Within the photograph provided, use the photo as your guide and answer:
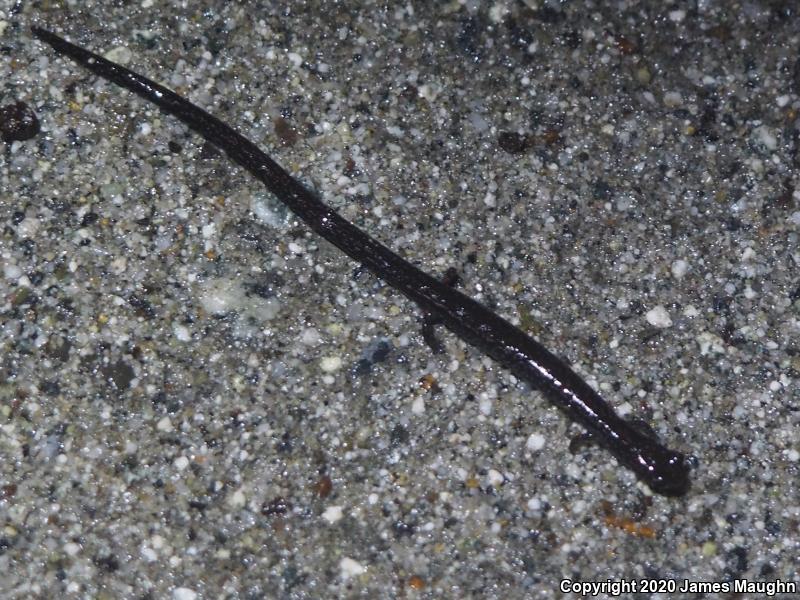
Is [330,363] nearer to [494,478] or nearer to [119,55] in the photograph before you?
[494,478]

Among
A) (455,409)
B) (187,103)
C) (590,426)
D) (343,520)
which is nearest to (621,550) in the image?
(590,426)

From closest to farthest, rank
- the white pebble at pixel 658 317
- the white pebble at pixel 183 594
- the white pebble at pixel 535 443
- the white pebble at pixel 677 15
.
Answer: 1. the white pebble at pixel 183 594
2. the white pebble at pixel 535 443
3. the white pebble at pixel 658 317
4. the white pebble at pixel 677 15

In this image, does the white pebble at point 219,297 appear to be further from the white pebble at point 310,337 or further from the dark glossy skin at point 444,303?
the dark glossy skin at point 444,303

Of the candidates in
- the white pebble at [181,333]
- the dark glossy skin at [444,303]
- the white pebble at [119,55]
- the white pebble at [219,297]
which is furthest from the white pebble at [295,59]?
the white pebble at [181,333]

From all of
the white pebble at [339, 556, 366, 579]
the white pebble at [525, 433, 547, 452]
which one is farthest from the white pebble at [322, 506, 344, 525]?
the white pebble at [525, 433, 547, 452]

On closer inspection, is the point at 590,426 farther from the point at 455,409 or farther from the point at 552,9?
the point at 552,9

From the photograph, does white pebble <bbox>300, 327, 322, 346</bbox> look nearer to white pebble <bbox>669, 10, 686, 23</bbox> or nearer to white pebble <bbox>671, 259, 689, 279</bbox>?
white pebble <bbox>671, 259, 689, 279</bbox>
